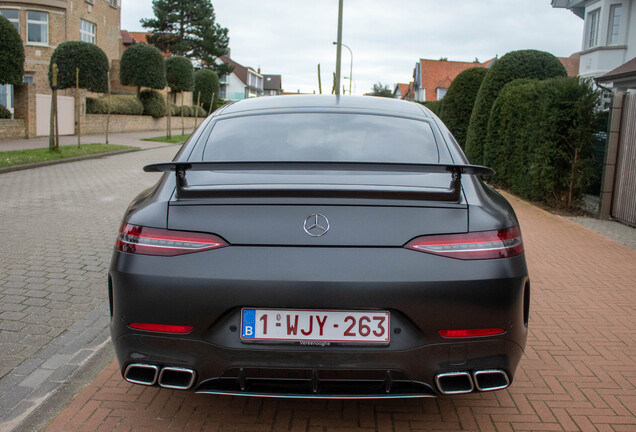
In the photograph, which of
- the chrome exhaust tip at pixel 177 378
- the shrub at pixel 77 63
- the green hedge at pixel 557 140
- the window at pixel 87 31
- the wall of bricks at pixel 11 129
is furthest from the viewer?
the window at pixel 87 31

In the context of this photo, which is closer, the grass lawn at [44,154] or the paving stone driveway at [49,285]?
the paving stone driveway at [49,285]

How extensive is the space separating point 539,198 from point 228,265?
33.4ft

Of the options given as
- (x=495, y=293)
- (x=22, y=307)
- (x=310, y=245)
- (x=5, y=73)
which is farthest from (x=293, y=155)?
(x=5, y=73)

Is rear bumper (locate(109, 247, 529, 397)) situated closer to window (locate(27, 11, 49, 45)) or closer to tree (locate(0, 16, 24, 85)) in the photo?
tree (locate(0, 16, 24, 85))

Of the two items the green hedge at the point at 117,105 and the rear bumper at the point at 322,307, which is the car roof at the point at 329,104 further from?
the green hedge at the point at 117,105

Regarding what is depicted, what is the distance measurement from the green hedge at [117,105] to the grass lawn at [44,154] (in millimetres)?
11040

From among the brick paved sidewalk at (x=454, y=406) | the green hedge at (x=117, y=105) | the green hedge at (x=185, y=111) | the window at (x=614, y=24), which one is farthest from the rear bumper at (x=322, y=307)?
the green hedge at (x=185, y=111)

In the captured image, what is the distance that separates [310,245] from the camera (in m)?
2.45

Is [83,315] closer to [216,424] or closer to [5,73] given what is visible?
[216,424]

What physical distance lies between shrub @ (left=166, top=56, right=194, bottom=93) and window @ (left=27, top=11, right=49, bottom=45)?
32.9ft

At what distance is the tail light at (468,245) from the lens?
8.08ft

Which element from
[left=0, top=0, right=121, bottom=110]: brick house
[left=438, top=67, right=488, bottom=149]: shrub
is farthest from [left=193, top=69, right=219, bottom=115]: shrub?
[left=438, top=67, right=488, bottom=149]: shrub

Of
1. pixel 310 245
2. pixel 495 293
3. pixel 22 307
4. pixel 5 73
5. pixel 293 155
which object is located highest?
pixel 5 73

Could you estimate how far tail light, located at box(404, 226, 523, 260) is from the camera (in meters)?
2.46
